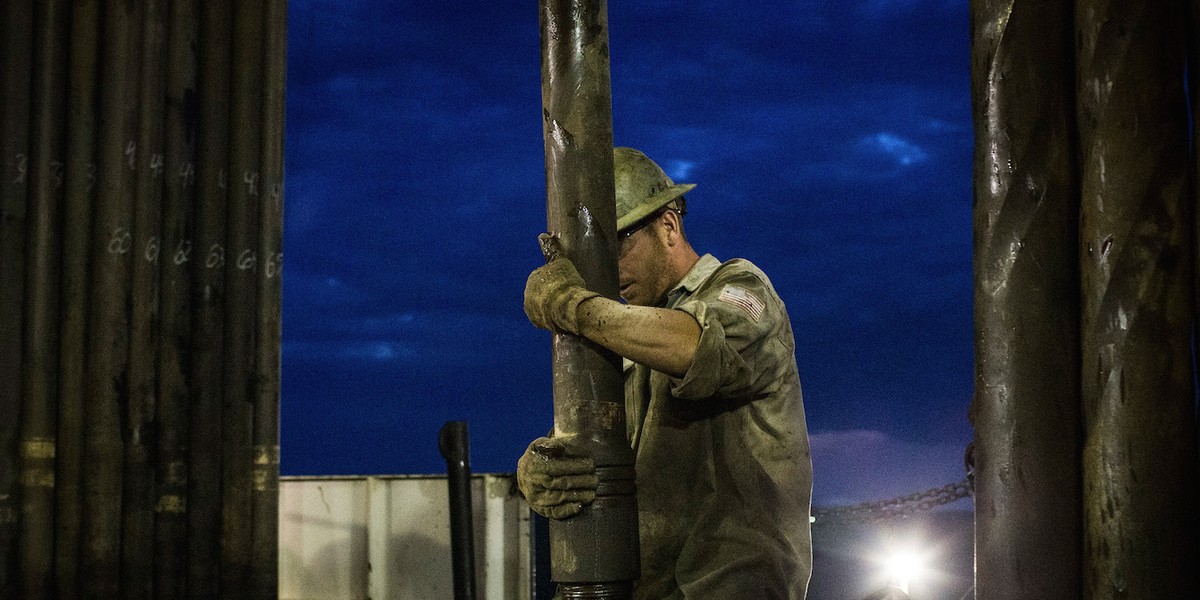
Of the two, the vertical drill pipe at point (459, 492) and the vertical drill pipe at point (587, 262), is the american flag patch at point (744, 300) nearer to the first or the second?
Answer: the vertical drill pipe at point (587, 262)

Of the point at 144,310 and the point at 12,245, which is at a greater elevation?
the point at 12,245

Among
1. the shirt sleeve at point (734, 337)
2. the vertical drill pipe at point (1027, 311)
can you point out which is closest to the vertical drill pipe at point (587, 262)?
the shirt sleeve at point (734, 337)

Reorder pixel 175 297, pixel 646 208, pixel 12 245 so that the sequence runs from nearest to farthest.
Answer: pixel 646 208
pixel 12 245
pixel 175 297

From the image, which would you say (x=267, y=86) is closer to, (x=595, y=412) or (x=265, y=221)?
(x=265, y=221)

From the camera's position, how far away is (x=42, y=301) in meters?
6.84

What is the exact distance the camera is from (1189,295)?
9.01 feet

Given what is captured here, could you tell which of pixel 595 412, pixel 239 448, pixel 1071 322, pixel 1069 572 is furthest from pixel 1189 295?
pixel 239 448

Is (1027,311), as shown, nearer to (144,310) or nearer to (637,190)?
(637,190)

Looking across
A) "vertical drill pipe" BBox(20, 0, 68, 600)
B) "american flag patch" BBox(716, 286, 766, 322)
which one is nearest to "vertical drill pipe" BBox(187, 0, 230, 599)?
"vertical drill pipe" BBox(20, 0, 68, 600)

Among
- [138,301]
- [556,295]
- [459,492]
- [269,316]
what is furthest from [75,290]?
[556,295]

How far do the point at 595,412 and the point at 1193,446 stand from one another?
157 centimetres

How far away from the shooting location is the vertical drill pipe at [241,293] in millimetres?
7230

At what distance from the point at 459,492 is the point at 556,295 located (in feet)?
16.1

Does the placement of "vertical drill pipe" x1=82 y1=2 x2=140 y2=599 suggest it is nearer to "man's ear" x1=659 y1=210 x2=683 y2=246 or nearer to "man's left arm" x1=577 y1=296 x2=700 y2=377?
"man's ear" x1=659 y1=210 x2=683 y2=246
